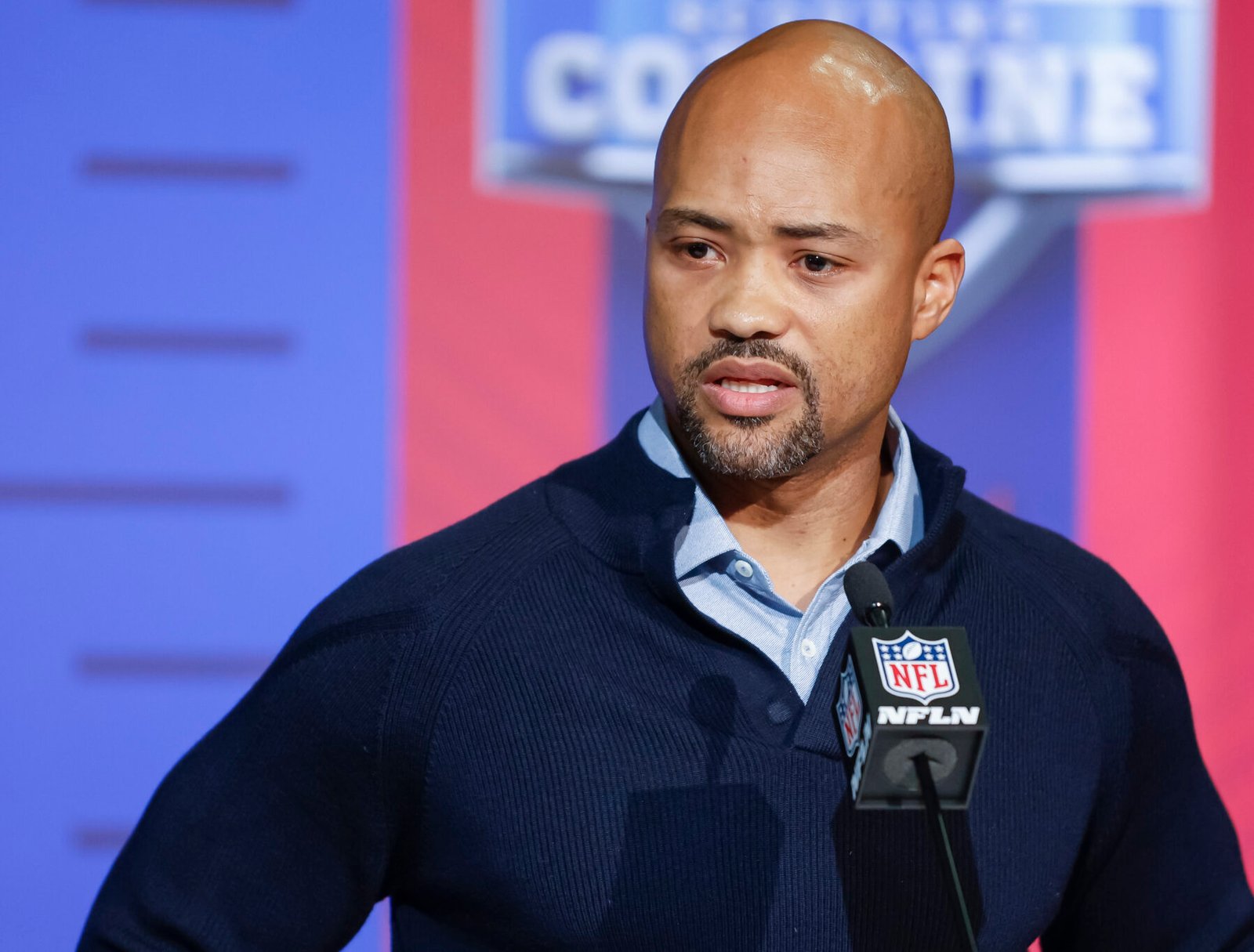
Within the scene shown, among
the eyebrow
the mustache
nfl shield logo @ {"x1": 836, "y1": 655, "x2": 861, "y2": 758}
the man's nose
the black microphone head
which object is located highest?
the eyebrow

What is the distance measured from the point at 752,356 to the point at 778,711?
0.28 meters

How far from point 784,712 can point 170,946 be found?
0.50 metres

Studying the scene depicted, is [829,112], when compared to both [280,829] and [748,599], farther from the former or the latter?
[280,829]

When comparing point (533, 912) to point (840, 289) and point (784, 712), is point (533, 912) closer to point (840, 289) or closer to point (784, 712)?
point (784, 712)

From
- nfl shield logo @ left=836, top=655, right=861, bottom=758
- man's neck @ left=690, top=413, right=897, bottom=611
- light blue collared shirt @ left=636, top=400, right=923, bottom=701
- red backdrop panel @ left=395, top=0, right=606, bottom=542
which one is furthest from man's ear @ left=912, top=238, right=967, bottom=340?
red backdrop panel @ left=395, top=0, right=606, bottom=542

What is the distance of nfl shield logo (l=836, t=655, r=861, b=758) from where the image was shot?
93 centimetres

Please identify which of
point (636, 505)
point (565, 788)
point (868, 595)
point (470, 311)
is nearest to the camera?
point (868, 595)

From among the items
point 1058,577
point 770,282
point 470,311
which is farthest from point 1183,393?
point 770,282

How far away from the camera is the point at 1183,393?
2.13 metres

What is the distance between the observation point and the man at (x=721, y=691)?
3.99 feet

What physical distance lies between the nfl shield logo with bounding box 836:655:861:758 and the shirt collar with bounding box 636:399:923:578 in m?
0.32

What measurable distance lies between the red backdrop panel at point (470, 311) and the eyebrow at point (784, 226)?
0.77m

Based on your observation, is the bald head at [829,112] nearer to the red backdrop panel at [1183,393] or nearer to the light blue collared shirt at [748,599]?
the light blue collared shirt at [748,599]

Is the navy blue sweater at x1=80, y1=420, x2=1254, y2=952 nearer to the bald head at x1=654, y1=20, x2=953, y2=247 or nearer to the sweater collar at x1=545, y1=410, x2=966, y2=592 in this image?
the sweater collar at x1=545, y1=410, x2=966, y2=592
